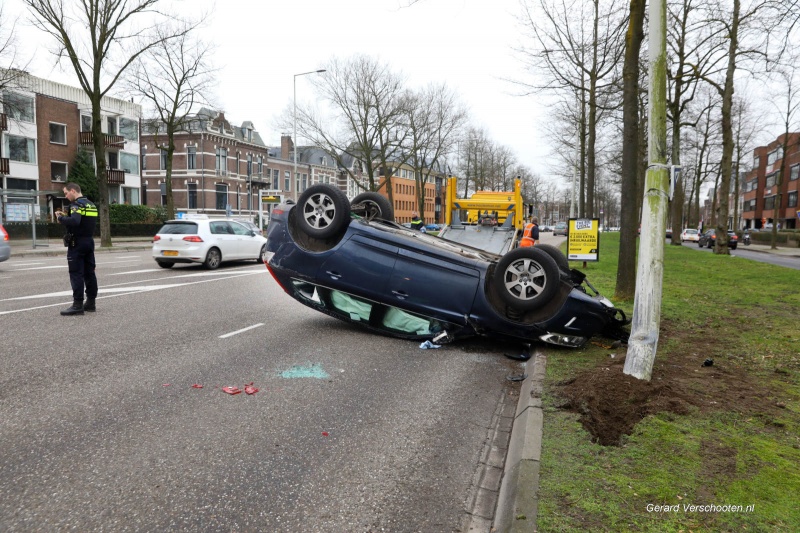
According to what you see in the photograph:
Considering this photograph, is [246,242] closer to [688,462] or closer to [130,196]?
[688,462]

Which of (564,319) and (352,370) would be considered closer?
(352,370)

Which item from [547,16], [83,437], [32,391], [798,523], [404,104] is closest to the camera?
[798,523]

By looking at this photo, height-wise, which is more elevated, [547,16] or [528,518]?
[547,16]

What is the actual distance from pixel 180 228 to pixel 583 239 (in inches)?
469

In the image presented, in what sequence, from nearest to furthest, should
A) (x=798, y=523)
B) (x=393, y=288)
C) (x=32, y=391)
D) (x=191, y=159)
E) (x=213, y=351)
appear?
(x=798, y=523) → (x=32, y=391) → (x=213, y=351) → (x=393, y=288) → (x=191, y=159)

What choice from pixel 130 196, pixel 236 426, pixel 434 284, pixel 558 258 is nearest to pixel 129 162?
pixel 130 196

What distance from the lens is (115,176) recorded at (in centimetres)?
4509

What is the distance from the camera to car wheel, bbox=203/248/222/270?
16.0m

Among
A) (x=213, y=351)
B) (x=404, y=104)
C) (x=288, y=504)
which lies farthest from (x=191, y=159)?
(x=288, y=504)

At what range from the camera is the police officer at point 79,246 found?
7.94 meters

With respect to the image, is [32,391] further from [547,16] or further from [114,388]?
[547,16]

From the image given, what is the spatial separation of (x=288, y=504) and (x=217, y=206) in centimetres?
5816

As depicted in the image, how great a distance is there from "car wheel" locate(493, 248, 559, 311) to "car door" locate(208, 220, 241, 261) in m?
12.1

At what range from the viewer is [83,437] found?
3.71 meters
